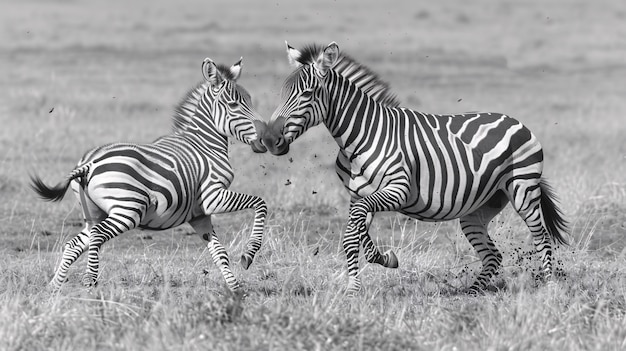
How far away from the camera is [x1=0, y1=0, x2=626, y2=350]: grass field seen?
5414mm

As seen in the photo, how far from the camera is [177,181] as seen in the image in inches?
264

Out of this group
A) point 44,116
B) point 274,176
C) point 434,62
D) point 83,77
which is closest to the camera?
point 274,176

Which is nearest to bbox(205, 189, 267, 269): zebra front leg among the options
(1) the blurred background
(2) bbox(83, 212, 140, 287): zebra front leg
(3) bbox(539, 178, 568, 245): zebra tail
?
(2) bbox(83, 212, 140, 287): zebra front leg

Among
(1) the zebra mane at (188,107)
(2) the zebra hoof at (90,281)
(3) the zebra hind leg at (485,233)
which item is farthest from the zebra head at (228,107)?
(3) the zebra hind leg at (485,233)

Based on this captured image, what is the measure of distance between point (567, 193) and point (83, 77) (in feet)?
42.8

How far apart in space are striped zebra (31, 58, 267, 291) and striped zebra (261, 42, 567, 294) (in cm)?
41

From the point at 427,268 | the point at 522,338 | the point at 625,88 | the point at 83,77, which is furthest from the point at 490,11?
the point at 522,338

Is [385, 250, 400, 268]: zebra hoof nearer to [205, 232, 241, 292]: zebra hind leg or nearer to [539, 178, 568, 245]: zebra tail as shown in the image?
[205, 232, 241, 292]: zebra hind leg

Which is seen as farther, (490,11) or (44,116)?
(490,11)

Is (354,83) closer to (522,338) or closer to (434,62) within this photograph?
(522,338)

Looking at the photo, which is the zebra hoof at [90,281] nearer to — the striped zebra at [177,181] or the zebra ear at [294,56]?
the striped zebra at [177,181]

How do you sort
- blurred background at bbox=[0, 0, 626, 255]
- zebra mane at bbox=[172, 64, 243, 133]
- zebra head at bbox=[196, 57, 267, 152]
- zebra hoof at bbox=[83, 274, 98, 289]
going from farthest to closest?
blurred background at bbox=[0, 0, 626, 255] → zebra mane at bbox=[172, 64, 243, 133] → zebra head at bbox=[196, 57, 267, 152] → zebra hoof at bbox=[83, 274, 98, 289]

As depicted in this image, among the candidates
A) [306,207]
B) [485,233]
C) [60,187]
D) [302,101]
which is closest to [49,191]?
[60,187]

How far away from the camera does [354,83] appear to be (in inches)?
291
